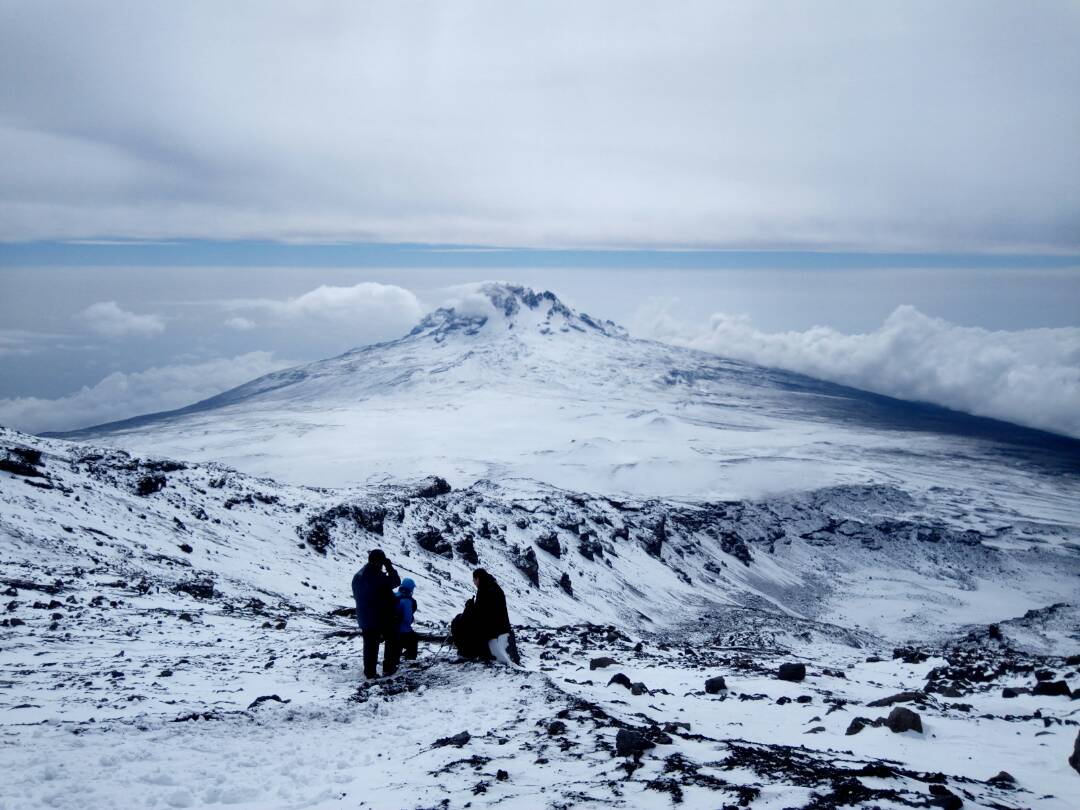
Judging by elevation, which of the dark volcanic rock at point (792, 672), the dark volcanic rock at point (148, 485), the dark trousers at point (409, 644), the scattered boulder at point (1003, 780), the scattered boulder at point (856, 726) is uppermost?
the scattered boulder at point (1003, 780)

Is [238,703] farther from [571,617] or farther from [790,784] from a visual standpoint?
[571,617]

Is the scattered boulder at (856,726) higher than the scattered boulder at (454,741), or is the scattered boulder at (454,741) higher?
the scattered boulder at (454,741)

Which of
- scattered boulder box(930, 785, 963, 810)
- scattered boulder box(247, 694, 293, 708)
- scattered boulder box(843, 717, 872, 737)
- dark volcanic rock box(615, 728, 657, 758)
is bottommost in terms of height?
scattered boulder box(247, 694, 293, 708)

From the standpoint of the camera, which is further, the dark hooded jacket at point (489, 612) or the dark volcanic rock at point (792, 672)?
the dark volcanic rock at point (792, 672)

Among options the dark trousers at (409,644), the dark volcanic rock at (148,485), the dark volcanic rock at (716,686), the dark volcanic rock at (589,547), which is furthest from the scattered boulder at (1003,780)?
the dark volcanic rock at (589,547)

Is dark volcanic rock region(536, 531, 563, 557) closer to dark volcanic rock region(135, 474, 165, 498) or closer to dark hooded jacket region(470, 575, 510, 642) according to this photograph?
dark volcanic rock region(135, 474, 165, 498)

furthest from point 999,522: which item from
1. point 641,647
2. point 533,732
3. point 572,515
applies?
point 533,732

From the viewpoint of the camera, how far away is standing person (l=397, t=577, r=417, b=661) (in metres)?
11.9

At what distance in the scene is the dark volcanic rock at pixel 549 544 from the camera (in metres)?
50.8

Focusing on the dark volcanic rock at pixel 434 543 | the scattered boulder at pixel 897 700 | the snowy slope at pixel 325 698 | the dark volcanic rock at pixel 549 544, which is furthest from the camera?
the dark volcanic rock at pixel 549 544

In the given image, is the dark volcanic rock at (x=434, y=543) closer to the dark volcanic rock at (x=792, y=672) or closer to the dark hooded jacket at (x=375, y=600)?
the dark volcanic rock at (x=792, y=672)

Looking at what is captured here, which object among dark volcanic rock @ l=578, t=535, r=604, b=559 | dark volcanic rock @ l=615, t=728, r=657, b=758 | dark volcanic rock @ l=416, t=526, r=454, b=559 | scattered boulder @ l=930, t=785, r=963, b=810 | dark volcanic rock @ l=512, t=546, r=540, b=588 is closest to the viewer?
scattered boulder @ l=930, t=785, r=963, b=810

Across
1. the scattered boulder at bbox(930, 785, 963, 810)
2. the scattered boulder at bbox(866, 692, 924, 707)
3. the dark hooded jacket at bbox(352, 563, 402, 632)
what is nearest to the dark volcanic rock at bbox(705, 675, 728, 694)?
the scattered boulder at bbox(866, 692, 924, 707)

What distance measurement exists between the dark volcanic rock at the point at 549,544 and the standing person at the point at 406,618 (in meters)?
38.8
